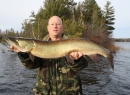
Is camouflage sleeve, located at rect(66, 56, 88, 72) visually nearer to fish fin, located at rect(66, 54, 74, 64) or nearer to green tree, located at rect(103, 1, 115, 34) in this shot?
fish fin, located at rect(66, 54, 74, 64)

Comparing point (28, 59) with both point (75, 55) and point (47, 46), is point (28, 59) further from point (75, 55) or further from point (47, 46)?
point (75, 55)

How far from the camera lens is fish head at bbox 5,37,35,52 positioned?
3391 mm

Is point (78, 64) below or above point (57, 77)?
above

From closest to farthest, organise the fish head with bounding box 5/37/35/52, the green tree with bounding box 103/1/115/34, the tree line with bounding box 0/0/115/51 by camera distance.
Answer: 1. the fish head with bounding box 5/37/35/52
2. the tree line with bounding box 0/0/115/51
3. the green tree with bounding box 103/1/115/34

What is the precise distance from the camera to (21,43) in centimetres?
341

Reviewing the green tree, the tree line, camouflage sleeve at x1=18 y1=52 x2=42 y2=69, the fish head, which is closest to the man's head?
the fish head

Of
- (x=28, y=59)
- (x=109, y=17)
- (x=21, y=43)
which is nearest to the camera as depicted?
(x=21, y=43)

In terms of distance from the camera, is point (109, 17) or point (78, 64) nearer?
point (78, 64)

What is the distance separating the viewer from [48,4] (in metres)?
39.3

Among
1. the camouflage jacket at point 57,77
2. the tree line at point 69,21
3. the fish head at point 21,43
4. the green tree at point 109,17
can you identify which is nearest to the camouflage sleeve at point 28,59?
the camouflage jacket at point 57,77

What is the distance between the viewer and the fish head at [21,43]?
339 cm

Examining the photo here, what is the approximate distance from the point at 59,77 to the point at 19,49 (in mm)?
859

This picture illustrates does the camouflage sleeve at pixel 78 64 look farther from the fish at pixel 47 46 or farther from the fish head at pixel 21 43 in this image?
the fish head at pixel 21 43

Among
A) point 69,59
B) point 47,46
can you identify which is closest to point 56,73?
point 69,59
